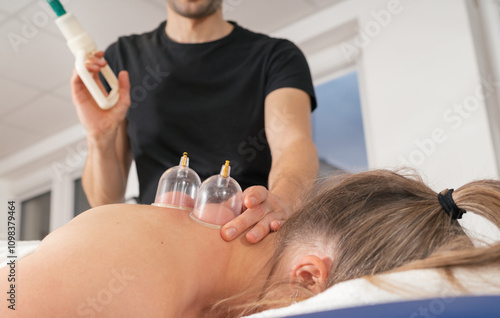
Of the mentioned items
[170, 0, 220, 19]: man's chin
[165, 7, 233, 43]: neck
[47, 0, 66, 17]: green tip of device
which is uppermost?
[47, 0, 66, 17]: green tip of device

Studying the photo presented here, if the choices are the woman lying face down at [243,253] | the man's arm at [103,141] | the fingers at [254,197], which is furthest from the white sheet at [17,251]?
the man's arm at [103,141]

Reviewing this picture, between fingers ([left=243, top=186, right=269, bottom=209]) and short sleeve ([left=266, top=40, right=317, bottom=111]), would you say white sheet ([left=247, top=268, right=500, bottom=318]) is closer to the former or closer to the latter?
fingers ([left=243, top=186, right=269, bottom=209])

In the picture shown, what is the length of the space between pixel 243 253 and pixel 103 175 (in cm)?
70

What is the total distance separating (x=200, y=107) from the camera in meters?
1.43

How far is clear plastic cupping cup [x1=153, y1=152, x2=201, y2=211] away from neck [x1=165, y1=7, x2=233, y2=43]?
699 millimetres

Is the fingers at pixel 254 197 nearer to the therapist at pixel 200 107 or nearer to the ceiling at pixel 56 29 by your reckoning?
the therapist at pixel 200 107

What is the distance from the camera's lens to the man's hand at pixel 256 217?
83 cm

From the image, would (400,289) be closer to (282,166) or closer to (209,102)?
(282,166)

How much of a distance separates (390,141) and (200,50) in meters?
1.31

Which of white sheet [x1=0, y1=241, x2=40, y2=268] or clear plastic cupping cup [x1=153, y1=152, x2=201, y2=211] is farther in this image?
clear plastic cupping cup [x1=153, y1=152, x2=201, y2=211]

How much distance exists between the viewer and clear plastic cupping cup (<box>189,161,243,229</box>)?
0.85 m

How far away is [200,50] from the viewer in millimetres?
1519

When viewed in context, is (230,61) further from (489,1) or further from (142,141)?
(489,1)

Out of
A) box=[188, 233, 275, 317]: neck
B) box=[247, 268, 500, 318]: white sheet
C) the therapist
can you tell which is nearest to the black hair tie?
box=[247, 268, 500, 318]: white sheet
